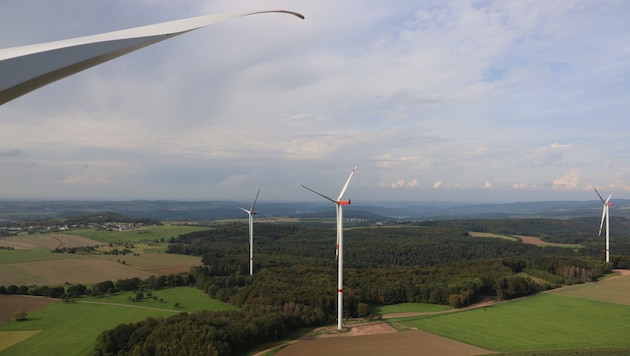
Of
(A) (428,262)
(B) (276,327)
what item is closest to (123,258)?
(B) (276,327)

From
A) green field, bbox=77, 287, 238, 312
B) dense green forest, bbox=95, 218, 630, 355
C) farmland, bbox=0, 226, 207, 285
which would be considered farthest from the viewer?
farmland, bbox=0, 226, 207, 285

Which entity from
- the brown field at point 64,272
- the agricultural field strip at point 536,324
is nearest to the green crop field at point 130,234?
the brown field at point 64,272

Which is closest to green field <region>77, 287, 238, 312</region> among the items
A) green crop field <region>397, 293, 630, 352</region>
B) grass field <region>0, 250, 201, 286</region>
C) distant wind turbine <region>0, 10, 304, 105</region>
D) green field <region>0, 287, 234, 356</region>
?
green field <region>0, 287, 234, 356</region>

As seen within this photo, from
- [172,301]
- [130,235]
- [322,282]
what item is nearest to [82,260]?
[172,301]

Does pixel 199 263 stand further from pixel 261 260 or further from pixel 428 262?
pixel 428 262

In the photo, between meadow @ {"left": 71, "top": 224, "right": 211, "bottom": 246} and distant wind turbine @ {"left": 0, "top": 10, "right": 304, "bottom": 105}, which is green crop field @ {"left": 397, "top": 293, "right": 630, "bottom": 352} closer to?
distant wind turbine @ {"left": 0, "top": 10, "right": 304, "bottom": 105}

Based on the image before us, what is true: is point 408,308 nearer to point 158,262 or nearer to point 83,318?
point 83,318
